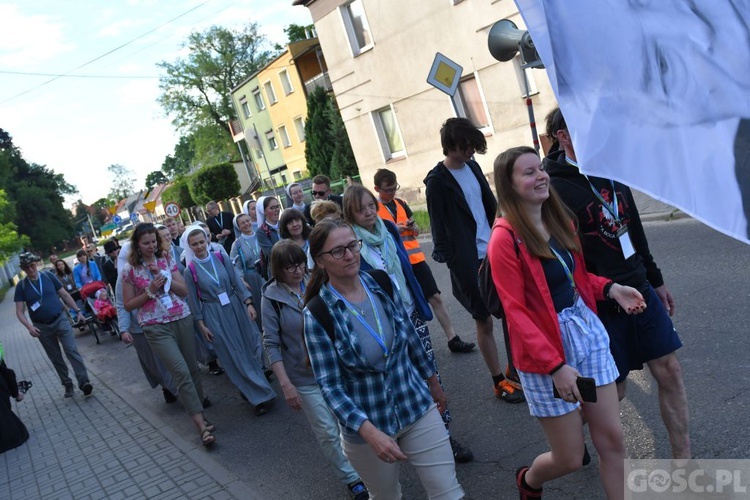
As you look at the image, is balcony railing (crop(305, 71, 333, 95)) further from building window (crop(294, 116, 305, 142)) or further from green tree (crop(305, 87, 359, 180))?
building window (crop(294, 116, 305, 142))

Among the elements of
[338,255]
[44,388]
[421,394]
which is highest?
[338,255]

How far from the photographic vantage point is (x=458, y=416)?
5.44 meters

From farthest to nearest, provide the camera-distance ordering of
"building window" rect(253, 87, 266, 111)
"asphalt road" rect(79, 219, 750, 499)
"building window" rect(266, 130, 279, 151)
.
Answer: "building window" rect(266, 130, 279, 151) < "building window" rect(253, 87, 266, 111) < "asphalt road" rect(79, 219, 750, 499)

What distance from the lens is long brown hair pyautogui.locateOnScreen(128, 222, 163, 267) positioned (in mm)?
6664

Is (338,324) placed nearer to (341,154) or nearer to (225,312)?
(225,312)

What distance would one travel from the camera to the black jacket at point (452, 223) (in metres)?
5.14

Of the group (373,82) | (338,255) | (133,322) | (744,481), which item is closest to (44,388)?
(133,322)

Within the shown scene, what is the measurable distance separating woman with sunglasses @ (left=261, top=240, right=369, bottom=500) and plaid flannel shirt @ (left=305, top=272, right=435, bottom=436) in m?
1.61

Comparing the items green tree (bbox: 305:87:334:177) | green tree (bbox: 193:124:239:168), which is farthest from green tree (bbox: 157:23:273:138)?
green tree (bbox: 305:87:334:177)

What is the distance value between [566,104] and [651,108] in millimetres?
163

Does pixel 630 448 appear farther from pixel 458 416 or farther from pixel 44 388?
pixel 44 388

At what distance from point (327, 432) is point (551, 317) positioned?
2.32 meters

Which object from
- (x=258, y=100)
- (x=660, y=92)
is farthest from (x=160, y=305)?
(x=258, y=100)

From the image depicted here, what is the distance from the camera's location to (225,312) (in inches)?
287
